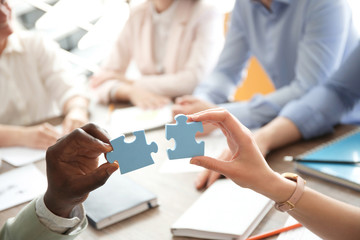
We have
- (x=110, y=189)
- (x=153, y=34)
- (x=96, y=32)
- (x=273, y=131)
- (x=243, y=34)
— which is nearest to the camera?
(x=110, y=189)

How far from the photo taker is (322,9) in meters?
1.48

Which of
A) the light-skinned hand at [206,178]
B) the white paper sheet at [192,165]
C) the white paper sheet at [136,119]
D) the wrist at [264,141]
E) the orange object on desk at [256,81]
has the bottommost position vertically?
the orange object on desk at [256,81]

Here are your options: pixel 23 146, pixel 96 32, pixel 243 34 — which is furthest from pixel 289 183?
pixel 96 32

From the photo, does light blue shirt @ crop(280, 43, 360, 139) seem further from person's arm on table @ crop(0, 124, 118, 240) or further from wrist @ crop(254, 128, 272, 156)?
person's arm on table @ crop(0, 124, 118, 240)

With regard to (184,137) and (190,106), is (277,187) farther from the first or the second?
(190,106)

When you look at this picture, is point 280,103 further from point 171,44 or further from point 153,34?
point 153,34

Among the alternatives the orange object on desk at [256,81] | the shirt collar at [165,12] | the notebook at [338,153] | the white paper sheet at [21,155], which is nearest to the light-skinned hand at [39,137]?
the white paper sheet at [21,155]

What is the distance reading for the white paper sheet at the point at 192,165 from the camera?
1218 millimetres

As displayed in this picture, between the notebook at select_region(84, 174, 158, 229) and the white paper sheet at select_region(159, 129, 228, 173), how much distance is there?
17cm

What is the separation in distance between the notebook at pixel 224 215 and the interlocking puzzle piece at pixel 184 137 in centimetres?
21

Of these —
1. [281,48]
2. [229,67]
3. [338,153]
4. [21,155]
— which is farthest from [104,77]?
[338,153]

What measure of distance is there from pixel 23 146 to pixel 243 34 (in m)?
1.21

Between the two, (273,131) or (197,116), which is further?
(273,131)

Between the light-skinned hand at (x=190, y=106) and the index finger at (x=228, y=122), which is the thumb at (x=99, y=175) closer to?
the index finger at (x=228, y=122)
